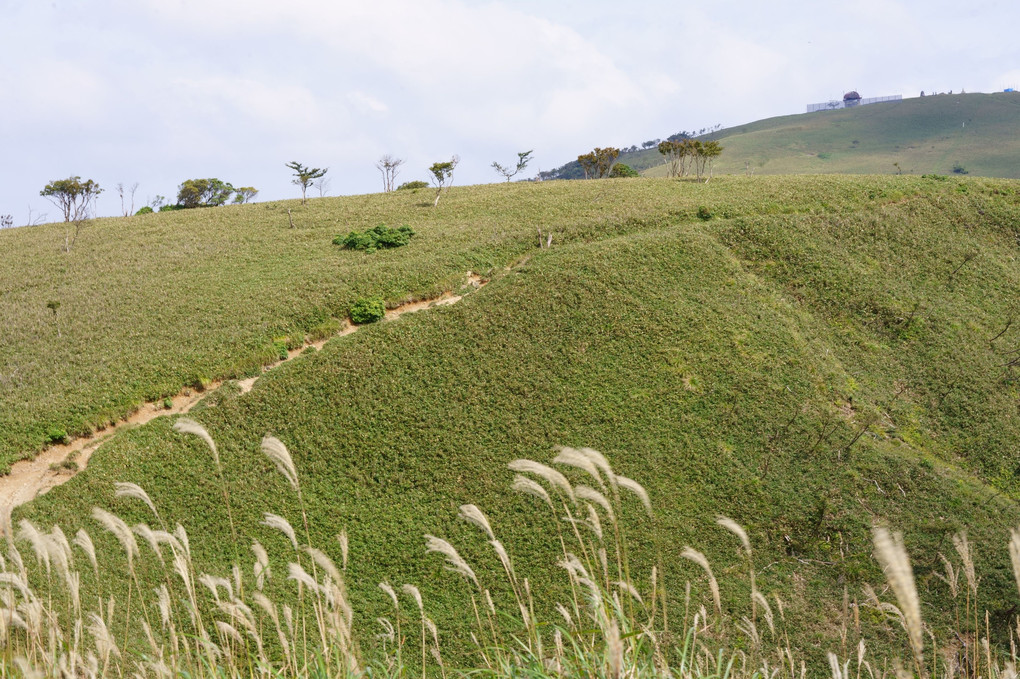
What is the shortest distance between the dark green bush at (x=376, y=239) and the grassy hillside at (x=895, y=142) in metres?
123

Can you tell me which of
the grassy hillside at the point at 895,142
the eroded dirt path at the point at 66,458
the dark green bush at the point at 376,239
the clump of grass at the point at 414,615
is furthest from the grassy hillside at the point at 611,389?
the grassy hillside at the point at 895,142

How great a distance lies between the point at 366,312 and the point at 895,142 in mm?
174909

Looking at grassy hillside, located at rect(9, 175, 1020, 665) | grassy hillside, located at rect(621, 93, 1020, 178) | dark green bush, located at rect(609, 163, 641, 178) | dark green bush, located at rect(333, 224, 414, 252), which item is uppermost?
grassy hillside, located at rect(621, 93, 1020, 178)

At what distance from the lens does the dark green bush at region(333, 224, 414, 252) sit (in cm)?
3500

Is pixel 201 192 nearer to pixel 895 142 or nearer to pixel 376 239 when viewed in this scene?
pixel 376 239

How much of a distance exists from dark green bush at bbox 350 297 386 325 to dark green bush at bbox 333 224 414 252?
8.74 metres

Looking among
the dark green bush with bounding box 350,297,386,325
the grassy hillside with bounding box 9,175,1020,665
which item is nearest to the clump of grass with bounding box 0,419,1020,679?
the grassy hillside with bounding box 9,175,1020,665

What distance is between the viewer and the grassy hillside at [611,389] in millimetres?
16750

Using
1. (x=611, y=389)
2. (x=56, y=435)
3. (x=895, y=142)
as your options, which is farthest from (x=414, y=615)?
(x=895, y=142)

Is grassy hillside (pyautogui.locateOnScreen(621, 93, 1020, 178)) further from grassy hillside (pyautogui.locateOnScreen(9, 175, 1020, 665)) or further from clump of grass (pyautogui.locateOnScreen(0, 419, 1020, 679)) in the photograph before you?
clump of grass (pyautogui.locateOnScreen(0, 419, 1020, 679))

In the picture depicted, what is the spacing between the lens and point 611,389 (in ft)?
71.9

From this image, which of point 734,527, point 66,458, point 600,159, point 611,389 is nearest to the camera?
point 734,527

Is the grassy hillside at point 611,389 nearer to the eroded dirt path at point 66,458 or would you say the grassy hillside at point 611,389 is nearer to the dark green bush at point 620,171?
the eroded dirt path at point 66,458

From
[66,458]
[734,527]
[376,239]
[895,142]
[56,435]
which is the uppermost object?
[895,142]
